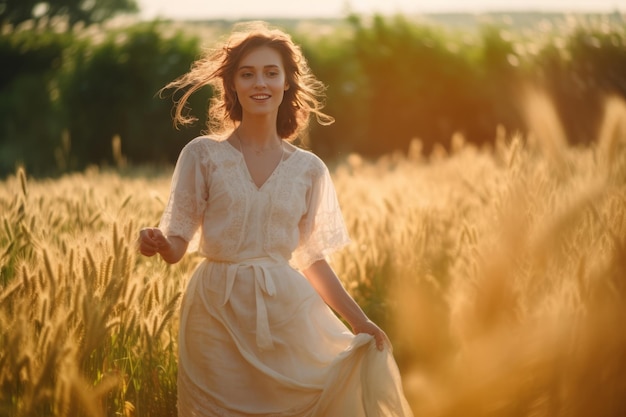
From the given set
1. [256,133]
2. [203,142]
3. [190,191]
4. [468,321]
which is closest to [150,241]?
[190,191]

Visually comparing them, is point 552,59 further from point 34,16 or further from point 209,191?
point 34,16

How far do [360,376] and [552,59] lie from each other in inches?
379

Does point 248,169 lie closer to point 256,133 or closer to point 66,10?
point 256,133

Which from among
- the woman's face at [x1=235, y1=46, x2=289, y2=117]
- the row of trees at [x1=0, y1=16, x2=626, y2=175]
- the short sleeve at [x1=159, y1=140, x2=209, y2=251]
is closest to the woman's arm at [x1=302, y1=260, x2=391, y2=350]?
the short sleeve at [x1=159, y1=140, x2=209, y2=251]

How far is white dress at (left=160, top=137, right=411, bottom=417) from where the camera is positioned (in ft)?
7.95

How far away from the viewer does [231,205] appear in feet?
8.29

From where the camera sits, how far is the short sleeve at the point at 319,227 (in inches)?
107

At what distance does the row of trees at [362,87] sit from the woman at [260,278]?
7.42 meters

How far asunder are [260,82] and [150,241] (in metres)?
0.60

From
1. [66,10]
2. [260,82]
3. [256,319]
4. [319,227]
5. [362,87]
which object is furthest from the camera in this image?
[66,10]

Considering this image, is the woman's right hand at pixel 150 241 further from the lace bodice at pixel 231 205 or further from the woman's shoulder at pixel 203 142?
the woman's shoulder at pixel 203 142

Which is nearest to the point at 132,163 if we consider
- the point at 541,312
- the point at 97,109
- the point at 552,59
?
the point at 97,109

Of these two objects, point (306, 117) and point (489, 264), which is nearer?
point (489, 264)

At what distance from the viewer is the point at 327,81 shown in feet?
36.2
